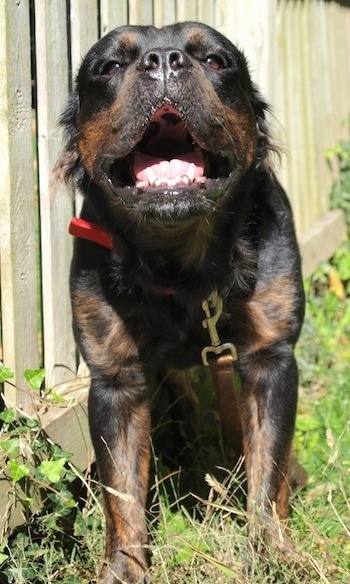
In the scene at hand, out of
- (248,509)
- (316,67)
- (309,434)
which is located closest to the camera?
(248,509)

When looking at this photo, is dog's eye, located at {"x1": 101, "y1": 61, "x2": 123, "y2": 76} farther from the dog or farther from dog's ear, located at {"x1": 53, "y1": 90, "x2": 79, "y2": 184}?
dog's ear, located at {"x1": 53, "y1": 90, "x2": 79, "y2": 184}

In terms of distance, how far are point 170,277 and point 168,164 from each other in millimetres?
534

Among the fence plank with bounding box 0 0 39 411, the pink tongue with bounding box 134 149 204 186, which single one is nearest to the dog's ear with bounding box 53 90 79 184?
the fence plank with bounding box 0 0 39 411

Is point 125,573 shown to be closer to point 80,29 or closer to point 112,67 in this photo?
point 112,67

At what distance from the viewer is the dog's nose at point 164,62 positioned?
3334 millimetres

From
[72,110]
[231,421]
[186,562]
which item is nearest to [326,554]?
[186,562]

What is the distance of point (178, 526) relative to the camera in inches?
160

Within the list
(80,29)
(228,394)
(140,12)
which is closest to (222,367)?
(228,394)

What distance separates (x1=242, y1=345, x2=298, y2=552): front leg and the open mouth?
757 mm

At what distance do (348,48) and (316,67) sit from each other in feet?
3.99

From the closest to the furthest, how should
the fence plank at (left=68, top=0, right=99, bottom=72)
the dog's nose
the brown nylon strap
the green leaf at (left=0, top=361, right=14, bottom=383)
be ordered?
the dog's nose < the green leaf at (left=0, top=361, right=14, bottom=383) < the brown nylon strap < the fence plank at (left=68, top=0, right=99, bottom=72)

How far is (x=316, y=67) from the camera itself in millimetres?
7508

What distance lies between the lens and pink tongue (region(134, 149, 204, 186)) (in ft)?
11.5

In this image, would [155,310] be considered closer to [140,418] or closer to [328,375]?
[140,418]
